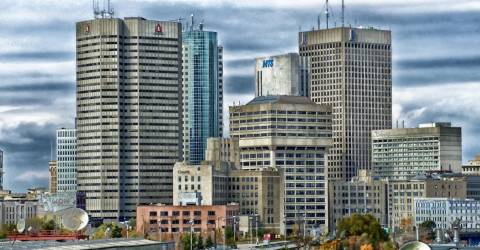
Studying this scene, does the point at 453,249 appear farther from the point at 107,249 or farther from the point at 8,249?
the point at 8,249

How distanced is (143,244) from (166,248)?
10.4 metres

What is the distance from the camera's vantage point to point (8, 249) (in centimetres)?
14162

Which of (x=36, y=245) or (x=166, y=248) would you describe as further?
(x=166, y=248)

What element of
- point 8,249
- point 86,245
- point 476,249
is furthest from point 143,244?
point 476,249

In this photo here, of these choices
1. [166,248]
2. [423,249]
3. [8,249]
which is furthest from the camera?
[166,248]

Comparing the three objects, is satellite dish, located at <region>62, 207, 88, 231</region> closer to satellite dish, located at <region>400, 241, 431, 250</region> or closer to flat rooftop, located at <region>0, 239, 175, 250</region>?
flat rooftop, located at <region>0, 239, 175, 250</region>

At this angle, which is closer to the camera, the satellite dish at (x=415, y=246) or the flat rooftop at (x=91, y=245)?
the satellite dish at (x=415, y=246)

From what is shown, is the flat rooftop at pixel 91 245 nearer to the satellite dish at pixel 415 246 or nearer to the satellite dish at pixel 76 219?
the satellite dish at pixel 76 219

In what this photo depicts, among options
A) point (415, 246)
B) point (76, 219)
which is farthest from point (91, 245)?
point (415, 246)

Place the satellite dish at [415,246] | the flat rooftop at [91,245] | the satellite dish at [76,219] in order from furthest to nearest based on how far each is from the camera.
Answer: the satellite dish at [76,219]
the flat rooftop at [91,245]
the satellite dish at [415,246]

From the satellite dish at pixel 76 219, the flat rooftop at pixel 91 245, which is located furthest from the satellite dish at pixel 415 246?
the satellite dish at pixel 76 219

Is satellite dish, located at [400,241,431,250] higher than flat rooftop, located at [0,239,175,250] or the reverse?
higher

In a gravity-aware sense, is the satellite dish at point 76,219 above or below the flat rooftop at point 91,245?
above

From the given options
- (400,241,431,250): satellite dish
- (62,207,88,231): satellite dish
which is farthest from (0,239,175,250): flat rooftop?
(400,241,431,250): satellite dish
